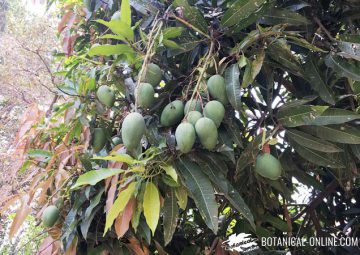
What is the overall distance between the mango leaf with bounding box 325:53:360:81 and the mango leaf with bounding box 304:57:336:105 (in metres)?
0.03

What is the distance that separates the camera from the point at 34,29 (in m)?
5.22

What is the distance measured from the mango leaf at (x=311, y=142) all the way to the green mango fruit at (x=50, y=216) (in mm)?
615

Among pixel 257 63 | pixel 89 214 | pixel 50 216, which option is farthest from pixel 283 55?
pixel 50 216

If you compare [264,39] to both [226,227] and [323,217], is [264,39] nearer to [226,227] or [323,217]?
[226,227]

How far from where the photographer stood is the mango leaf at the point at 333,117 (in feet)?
2.74

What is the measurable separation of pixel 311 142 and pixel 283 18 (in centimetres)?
28

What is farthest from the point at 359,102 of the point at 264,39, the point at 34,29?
the point at 34,29

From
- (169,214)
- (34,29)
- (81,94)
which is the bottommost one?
(169,214)

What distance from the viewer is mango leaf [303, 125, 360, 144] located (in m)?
0.86

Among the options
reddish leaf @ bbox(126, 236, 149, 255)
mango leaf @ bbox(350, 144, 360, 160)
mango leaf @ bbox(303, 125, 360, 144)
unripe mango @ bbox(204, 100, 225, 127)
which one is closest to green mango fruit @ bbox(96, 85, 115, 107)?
unripe mango @ bbox(204, 100, 225, 127)

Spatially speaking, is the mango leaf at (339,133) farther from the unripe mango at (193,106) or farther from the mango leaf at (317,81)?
the unripe mango at (193,106)

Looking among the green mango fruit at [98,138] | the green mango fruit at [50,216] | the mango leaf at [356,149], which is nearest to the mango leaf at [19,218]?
the green mango fruit at [50,216]

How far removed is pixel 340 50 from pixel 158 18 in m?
0.42

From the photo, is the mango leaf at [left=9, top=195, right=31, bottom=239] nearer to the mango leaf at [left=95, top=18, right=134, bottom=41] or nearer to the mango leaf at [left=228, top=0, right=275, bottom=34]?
the mango leaf at [left=95, top=18, right=134, bottom=41]
